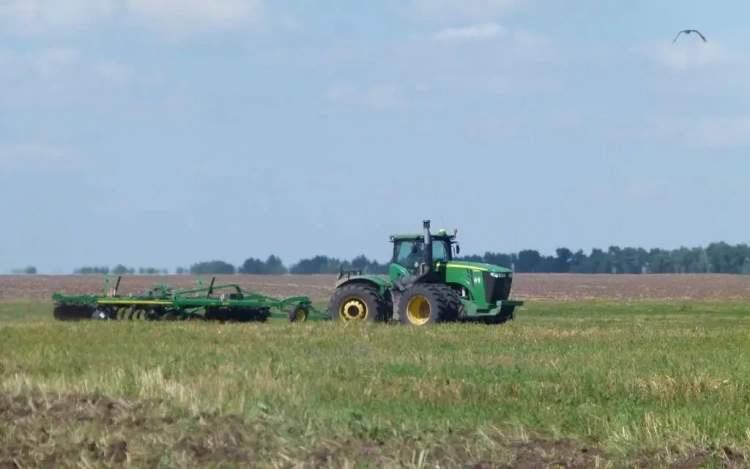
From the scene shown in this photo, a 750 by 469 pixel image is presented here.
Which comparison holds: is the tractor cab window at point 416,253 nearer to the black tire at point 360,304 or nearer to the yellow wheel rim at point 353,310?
the black tire at point 360,304

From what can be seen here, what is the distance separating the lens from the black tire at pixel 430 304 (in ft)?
76.5

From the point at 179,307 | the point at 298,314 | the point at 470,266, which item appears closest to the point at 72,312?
the point at 179,307

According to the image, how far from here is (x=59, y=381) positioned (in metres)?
12.0

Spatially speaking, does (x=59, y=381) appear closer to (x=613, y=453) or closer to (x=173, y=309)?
(x=613, y=453)

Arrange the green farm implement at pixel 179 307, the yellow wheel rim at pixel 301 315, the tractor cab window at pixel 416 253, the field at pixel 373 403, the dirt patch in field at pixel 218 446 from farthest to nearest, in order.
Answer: the yellow wheel rim at pixel 301 315 → the green farm implement at pixel 179 307 → the tractor cab window at pixel 416 253 → the field at pixel 373 403 → the dirt patch in field at pixel 218 446

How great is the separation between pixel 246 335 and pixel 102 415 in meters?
9.10

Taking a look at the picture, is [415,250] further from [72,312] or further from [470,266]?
[72,312]

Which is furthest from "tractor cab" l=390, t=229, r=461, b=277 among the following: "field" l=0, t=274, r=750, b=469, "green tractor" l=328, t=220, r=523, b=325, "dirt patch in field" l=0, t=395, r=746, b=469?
"dirt patch in field" l=0, t=395, r=746, b=469

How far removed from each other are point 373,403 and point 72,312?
53.4 feet

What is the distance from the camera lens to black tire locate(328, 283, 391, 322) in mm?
24141

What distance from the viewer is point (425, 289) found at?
23.5 metres

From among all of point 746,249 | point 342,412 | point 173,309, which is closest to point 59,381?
point 342,412

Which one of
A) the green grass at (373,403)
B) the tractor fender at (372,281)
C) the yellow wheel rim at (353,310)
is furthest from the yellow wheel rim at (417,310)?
the green grass at (373,403)

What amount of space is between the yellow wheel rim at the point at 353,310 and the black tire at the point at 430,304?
36.3 inches
